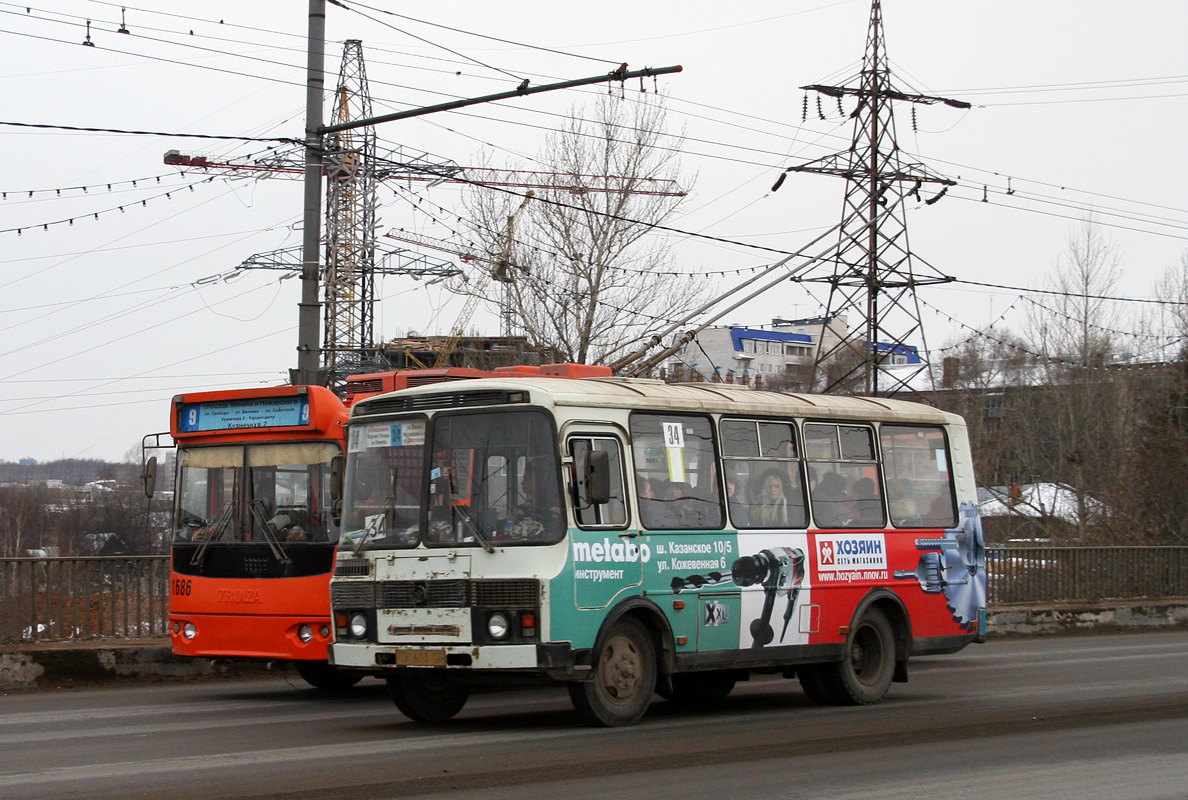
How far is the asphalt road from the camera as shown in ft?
25.7

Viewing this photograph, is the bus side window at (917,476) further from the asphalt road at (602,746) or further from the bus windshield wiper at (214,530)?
the bus windshield wiper at (214,530)

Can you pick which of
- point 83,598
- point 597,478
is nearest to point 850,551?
point 597,478

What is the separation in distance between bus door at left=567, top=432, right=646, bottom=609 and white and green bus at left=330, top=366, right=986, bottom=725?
0.02 m

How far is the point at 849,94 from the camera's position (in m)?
31.4

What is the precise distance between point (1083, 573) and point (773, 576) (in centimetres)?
1469

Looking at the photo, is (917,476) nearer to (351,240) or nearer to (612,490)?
(612,490)

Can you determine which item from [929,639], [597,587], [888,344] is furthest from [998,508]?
[597,587]

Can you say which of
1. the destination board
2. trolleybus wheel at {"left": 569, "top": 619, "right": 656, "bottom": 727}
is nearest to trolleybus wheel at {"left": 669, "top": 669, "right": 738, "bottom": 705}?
trolleybus wheel at {"left": 569, "top": 619, "right": 656, "bottom": 727}

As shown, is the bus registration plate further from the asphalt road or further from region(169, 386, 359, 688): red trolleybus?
region(169, 386, 359, 688): red trolleybus

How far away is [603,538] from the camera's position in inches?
401

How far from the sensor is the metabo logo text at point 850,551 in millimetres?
12367

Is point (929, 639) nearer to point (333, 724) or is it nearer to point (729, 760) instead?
point (729, 760)

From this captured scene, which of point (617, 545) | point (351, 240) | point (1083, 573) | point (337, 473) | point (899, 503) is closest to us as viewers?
point (617, 545)

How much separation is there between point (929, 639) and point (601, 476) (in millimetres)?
5226
